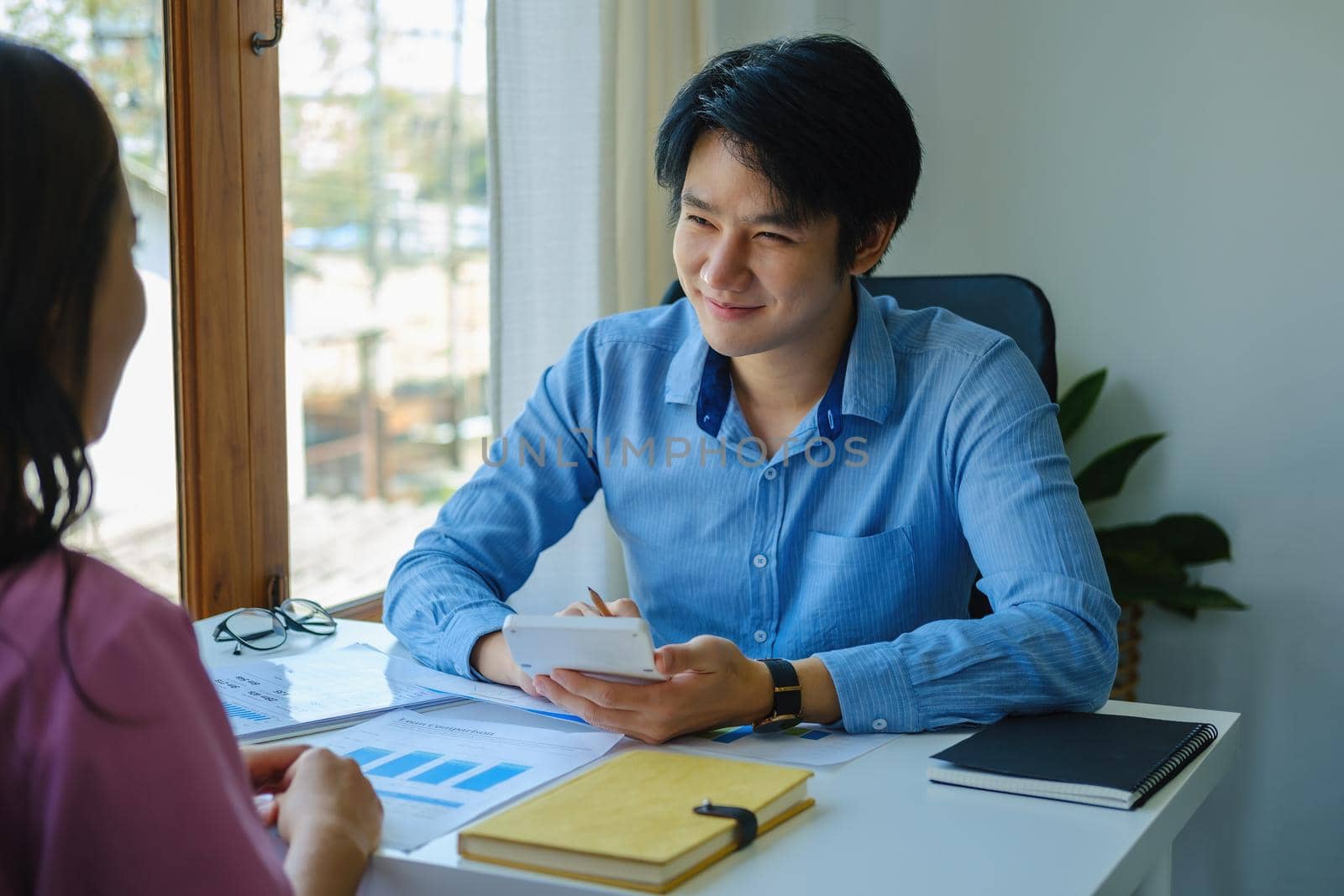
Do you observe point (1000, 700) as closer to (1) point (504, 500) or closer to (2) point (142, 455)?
(1) point (504, 500)

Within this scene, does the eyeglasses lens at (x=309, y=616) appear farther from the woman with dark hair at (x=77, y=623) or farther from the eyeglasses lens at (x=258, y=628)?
the woman with dark hair at (x=77, y=623)

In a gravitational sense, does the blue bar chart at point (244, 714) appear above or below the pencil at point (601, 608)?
below

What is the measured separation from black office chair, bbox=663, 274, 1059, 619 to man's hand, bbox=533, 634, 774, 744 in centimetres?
53

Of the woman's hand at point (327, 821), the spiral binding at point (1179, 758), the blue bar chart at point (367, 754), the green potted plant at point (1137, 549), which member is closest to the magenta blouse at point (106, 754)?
the woman's hand at point (327, 821)

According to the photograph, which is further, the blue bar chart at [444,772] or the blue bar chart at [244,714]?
the blue bar chart at [244,714]

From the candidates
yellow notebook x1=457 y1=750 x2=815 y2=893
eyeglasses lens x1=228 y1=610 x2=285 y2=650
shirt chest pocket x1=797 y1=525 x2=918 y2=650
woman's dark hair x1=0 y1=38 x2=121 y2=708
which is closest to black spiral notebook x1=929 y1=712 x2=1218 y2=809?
yellow notebook x1=457 y1=750 x2=815 y2=893

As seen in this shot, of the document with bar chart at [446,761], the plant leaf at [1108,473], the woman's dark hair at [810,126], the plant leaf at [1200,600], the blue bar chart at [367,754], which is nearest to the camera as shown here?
the document with bar chart at [446,761]

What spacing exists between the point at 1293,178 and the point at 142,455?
6.30 ft

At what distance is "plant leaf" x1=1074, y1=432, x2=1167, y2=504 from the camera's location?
2.30 meters

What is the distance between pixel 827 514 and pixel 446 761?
0.57 metres

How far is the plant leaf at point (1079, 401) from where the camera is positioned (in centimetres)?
233

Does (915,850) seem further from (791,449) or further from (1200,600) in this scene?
(1200,600)

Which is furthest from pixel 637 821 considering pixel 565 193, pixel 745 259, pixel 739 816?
pixel 565 193

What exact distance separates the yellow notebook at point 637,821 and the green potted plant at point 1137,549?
1.44 meters
